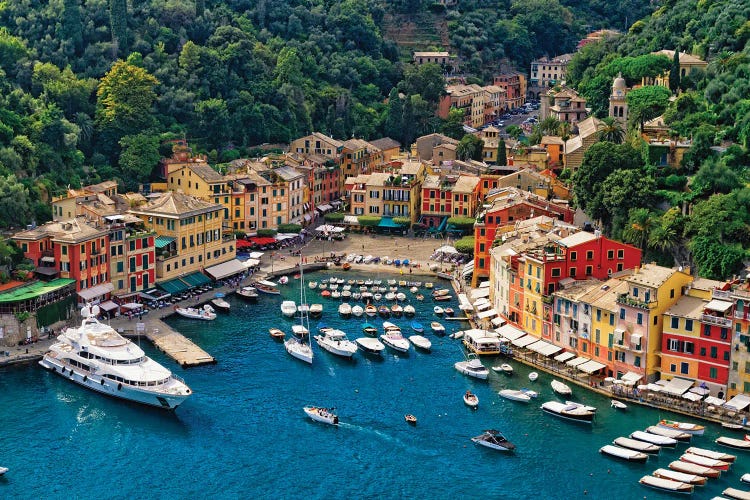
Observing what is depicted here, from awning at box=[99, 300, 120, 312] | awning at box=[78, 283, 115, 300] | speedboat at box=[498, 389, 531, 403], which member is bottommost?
speedboat at box=[498, 389, 531, 403]

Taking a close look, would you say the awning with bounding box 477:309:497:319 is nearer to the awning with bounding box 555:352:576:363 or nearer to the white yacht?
the awning with bounding box 555:352:576:363

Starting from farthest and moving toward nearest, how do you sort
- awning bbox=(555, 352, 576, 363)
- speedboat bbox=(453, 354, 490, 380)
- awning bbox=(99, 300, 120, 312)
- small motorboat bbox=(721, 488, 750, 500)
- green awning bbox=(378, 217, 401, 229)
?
green awning bbox=(378, 217, 401, 229) → awning bbox=(99, 300, 120, 312) → awning bbox=(555, 352, 576, 363) → speedboat bbox=(453, 354, 490, 380) → small motorboat bbox=(721, 488, 750, 500)

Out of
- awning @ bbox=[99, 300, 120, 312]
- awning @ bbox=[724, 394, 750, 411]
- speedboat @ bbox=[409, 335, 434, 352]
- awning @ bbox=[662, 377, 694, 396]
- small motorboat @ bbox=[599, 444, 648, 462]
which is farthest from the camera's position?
awning @ bbox=[99, 300, 120, 312]

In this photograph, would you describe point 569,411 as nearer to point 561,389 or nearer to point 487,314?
point 561,389

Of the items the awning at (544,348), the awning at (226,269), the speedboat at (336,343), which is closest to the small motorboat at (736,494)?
the awning at (544,348)

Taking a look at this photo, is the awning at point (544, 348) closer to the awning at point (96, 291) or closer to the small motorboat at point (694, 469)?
the small motorboat at point (694, 469)

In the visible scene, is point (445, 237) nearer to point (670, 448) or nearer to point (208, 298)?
point (208, 298)

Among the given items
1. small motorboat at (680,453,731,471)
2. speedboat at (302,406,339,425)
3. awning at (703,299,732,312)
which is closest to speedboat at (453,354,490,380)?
speedboat at (302,406,339,425)
